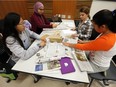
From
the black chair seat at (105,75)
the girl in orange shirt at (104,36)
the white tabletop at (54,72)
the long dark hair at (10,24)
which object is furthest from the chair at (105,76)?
the long dark hair at (10,24)

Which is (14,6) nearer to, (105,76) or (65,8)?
(65,8)

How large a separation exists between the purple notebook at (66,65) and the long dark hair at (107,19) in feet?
1.66

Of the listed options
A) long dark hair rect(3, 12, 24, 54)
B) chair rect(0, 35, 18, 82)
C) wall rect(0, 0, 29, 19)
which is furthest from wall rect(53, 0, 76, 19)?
chair rect(0, 35, 18, 82)

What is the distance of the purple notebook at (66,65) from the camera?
103 cm

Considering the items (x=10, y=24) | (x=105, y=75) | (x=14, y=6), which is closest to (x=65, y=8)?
(x=14, y=6)

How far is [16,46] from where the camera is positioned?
1151 mm

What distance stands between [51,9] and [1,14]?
1.32 m

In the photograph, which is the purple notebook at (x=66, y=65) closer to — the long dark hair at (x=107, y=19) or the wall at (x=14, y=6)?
the long dark hair at (x=107, y=19)

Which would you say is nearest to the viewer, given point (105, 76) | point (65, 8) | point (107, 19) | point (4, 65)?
point (107, 19)

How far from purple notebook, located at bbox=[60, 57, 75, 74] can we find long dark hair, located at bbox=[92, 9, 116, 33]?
51 centimetres

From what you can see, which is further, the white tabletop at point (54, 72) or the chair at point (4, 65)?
the chair at point (4, 65)

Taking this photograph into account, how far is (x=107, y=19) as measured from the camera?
85 cm

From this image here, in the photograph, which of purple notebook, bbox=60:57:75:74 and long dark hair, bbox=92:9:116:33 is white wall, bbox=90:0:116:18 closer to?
long dark hair, bbox=92:9:116:33

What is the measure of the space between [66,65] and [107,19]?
23.6 inches
